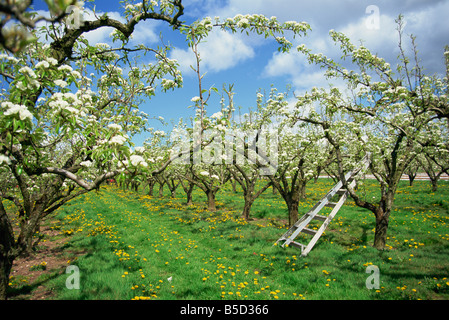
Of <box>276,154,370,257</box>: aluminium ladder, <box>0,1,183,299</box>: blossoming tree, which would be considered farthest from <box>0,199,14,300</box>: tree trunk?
<box>276,154,370,257</box>: aluminium ladder

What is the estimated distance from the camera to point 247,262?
8.45 m

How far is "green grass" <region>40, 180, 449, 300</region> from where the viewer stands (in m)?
6.28

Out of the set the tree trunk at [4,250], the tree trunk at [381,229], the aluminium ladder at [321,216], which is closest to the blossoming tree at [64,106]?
the tree trunk at [4,250]

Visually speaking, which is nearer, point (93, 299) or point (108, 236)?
point (93, 299)

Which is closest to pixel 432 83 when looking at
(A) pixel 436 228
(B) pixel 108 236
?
(A) pixel 436 228

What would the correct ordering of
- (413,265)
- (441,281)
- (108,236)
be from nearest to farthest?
(441,281) → (413,265) → (108,236)

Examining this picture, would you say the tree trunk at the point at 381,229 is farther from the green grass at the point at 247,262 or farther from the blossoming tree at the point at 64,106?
the blossoming tree at the point at 64,106

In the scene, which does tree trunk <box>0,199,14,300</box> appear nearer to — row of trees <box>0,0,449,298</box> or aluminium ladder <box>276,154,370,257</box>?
row of trees <box>0,0,449,298</box>

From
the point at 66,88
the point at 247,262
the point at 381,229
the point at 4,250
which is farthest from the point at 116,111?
the point at 381,229

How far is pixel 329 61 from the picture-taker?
31.9 ft

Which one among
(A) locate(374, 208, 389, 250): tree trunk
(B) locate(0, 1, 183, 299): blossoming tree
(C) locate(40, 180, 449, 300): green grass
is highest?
(B) locate(0, 1, 183, 299): blossoming tree

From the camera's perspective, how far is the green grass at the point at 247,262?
628 centimetres

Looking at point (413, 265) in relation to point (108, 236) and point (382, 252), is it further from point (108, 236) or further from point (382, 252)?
point (108, 236)
